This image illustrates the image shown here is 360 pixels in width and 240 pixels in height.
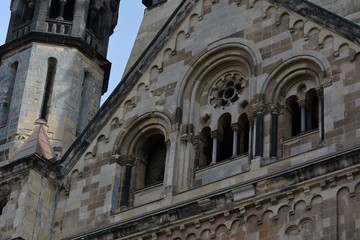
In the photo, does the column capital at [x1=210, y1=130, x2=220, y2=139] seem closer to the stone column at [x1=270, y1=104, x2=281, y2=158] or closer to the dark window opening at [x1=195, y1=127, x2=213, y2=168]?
the dark window opening at [x1=195, y1=127, x2=213, y2=168]

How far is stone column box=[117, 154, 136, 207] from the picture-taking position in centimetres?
2428

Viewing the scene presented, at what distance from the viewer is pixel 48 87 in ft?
93.4

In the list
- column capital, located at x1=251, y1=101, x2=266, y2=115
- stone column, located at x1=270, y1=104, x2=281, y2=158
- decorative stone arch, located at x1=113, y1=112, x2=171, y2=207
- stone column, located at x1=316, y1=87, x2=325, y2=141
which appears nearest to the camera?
stone column, located at x1=316, y1=87, x2=325, y2=141

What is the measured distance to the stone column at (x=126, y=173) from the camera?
956 inches

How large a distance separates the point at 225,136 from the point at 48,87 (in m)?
6.22

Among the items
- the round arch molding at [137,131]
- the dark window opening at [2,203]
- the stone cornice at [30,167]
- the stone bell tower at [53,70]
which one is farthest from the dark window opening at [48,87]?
the round arch molding at [137,131]

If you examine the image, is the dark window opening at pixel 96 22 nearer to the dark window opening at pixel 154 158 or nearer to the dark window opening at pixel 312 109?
the dark window opening at pixel 154 158

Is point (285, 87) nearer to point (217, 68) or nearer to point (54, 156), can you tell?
point (217, 68)

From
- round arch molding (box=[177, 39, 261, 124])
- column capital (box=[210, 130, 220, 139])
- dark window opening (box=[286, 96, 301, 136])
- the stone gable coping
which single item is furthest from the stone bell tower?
dark window opening (box=[286, 96, 301, 136])

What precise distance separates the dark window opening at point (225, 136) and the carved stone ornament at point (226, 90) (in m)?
0.32

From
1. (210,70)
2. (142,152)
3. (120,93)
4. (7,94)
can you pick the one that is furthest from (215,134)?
(7,94)

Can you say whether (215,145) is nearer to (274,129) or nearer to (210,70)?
(274,129)

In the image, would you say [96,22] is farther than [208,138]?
Yes

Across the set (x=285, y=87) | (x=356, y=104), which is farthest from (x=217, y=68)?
(x=356, y=104)
